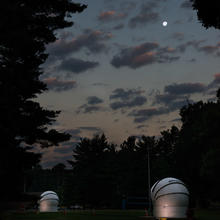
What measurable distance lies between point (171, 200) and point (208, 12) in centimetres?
2508

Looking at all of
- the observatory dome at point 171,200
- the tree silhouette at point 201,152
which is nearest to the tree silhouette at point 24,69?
the observatory dome at point 171,200

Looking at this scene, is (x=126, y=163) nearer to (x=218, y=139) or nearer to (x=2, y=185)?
(x=218, y=139)

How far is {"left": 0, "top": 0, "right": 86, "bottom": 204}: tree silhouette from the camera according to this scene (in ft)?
49.7

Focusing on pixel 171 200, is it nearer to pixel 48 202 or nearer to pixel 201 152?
pixel 201 152

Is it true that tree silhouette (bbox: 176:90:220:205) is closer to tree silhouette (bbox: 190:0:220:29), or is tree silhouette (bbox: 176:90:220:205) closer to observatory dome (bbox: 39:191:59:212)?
observatory dome (bbox: 39:191:59:212)

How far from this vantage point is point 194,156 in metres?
60.6

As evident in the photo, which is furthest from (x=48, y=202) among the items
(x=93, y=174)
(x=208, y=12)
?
(x=208, y=12)

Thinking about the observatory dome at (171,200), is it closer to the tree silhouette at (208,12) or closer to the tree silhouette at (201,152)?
the tree silhouette at (201,152)

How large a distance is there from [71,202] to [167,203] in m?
45.2

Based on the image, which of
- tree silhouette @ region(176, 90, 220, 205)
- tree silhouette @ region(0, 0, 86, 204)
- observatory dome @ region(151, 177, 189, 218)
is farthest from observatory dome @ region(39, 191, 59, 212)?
tree silhouette @ region(0, 0, 86, 204)

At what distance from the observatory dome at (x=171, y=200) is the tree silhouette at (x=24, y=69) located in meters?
19.8

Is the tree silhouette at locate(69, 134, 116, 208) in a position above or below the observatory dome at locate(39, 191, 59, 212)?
above

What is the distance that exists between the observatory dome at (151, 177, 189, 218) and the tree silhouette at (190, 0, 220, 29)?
23.9m

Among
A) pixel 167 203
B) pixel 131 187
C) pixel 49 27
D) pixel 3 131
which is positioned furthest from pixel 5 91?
pixel 131 187
